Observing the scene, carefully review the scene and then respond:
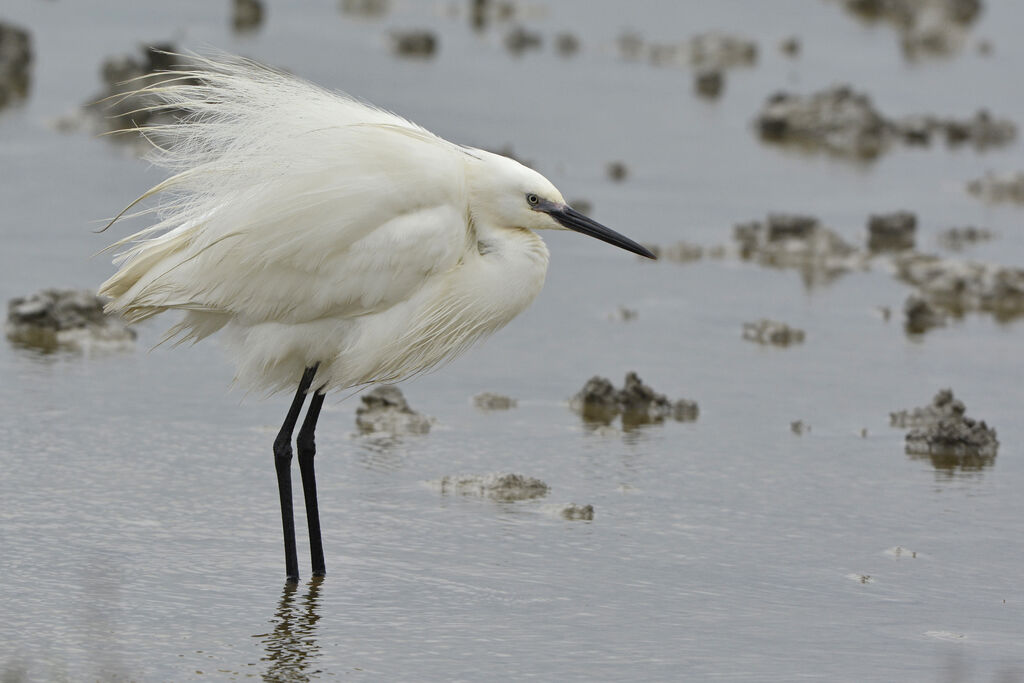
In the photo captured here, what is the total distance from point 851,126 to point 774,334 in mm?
6432

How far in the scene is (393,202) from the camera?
5.65 meters

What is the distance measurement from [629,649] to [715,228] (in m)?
6.76

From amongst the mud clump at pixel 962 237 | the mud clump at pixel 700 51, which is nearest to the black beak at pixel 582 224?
the mud clump at pixel 962 237

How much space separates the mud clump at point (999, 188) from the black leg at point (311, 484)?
825 cm

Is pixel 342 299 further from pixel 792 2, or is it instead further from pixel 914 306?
pixel 792 2

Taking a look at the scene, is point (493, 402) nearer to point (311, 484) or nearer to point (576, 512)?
point (576, 512)

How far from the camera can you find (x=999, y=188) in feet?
43.5

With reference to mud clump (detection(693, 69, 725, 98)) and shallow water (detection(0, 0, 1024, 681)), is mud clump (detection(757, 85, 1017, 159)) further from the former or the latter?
shallow water (detection(0, 0, 1024, 681))

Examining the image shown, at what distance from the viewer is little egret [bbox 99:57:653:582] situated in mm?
5680

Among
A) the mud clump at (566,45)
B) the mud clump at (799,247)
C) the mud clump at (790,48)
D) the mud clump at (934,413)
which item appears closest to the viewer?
the mud clump at (934,413)

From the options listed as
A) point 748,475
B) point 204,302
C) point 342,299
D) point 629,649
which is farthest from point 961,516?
point 204,302

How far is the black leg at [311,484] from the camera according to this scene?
5734 millimetres

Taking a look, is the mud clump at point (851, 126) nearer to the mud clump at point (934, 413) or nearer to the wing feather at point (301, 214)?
the mud clump at point (934, 413)

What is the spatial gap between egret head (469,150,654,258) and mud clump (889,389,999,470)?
7.29 feet
